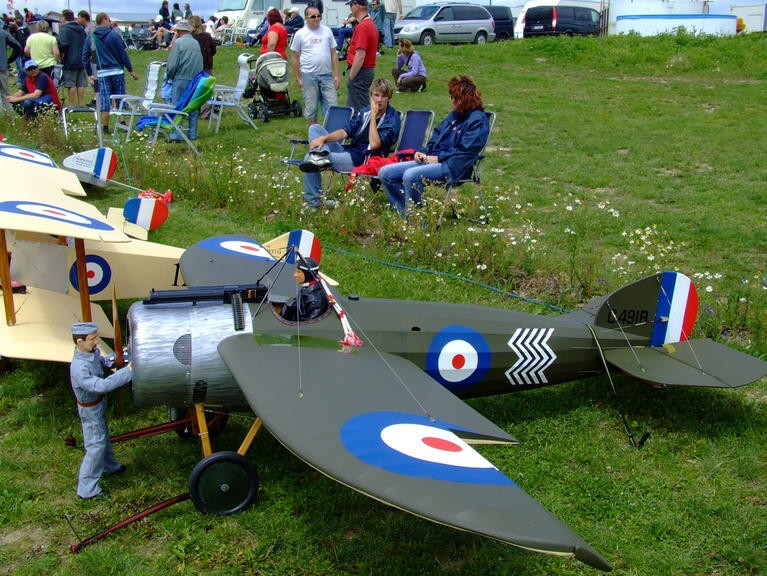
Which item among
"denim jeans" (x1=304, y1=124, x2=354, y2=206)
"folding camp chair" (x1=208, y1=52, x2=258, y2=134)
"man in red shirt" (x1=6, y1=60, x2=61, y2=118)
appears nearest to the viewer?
"denim jeans" (x1=304, y1=124, x2=354, y2=206)

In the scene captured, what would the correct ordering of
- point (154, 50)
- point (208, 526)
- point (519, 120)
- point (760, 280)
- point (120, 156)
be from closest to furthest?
point (208, 526)
point (760, 280)
point (120, 156)
point (519, 120)
point (154, 50)

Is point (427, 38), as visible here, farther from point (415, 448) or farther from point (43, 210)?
point (415, 448)

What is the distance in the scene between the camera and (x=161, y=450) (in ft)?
14.9

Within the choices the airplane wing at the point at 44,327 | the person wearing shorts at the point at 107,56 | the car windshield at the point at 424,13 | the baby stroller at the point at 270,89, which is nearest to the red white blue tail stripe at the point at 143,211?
the airplane wing at the point at 44,327

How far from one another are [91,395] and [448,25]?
24215mm

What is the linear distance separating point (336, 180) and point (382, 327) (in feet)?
18.9

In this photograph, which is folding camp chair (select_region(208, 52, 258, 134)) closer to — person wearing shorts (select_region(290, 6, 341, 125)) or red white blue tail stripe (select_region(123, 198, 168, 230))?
person wearing shorts (select_region(290, 6, 341, 125))

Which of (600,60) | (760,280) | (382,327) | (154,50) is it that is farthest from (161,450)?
(154,50)

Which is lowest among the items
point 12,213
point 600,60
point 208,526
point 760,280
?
point 208,526

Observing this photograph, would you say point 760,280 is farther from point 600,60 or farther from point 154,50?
point 154,50

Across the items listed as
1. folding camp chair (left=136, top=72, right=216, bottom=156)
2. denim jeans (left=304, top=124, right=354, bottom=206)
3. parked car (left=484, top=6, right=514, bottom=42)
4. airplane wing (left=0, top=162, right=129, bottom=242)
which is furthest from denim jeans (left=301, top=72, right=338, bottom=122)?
parked car (left=484, top=6, right=514, bottom=42)

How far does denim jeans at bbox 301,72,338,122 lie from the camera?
1115 cm

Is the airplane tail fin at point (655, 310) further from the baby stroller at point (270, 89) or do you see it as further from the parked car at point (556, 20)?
the parked car at point (556, 20)

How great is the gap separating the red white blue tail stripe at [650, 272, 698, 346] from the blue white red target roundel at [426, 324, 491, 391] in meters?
1.28
